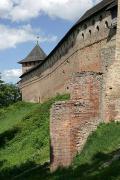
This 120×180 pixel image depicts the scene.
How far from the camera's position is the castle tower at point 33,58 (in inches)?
2837

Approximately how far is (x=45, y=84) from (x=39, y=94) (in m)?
3.43

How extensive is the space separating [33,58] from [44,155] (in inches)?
2161

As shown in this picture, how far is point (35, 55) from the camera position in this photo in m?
72.9

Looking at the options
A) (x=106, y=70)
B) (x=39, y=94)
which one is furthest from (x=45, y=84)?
(x=106, y=70)

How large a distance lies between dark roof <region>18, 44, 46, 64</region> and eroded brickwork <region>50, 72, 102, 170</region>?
5853 centimetres

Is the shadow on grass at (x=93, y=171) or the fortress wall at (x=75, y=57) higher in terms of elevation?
the fortress wall at (x=75, y=57)

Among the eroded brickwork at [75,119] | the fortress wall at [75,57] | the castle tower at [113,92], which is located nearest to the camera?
the eroded brickwork at [75,119]

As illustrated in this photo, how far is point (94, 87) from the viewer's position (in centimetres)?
1320

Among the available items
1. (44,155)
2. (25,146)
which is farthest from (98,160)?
(25,146)

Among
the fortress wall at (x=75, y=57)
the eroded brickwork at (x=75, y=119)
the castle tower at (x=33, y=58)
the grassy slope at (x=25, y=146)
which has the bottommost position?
the grassy slope at (x=25, y=146)

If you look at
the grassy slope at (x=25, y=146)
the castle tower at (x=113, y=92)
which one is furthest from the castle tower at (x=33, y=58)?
the castle tower at (x=113, y=92)

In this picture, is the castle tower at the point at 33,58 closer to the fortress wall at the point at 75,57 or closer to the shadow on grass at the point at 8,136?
the fortress wall at the point at 75,57

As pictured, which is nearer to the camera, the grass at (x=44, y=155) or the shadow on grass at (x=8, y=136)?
the grass at (x=44, y=155)

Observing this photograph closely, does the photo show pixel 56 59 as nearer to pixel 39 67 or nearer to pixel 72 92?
pixel 39 67
